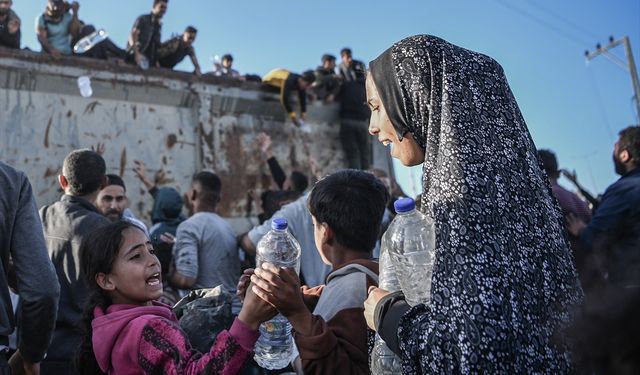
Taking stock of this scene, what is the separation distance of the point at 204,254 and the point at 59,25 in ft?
15.8

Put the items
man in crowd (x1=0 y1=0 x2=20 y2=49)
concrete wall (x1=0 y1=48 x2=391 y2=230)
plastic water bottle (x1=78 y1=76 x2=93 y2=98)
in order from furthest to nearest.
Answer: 1. man in crowd (x1=0 y1=0 x2=20 y2=49)
2. plastic water bottle (x1=78 y1=76 x2=93 y2=98)
3. concrete wall (x1=0 y1=48 x2=391 y2=230)

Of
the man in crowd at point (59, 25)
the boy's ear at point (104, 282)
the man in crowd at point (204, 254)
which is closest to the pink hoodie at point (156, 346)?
the boy's ear at point (104, 282)

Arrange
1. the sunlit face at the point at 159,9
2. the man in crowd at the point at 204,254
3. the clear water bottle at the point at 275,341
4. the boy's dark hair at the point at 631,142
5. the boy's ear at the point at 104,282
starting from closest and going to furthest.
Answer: the clear water bottle at the point at 275,341 < the boy's ear at the point at 104,282 < the boy's dark hair at the point at 631,142 < the man in crowd at the point at 204,254 < the sunlit face at the point at 159,9

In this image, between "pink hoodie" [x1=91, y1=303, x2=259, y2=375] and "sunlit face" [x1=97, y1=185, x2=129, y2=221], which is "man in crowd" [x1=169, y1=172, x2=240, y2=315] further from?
"pink hoodie" [x1=91, y1=303, x2=259, y2=375]

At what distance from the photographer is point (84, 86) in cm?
580

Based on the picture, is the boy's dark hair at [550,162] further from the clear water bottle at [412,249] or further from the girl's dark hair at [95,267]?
the girl's dark hair at [95,267]

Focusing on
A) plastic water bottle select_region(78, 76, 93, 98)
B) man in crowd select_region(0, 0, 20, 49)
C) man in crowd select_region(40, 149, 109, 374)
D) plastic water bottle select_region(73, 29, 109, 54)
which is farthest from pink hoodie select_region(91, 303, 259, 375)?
plastic water bottle select_region(73, 29, 109, 54)

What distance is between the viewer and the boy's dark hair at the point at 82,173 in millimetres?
3311

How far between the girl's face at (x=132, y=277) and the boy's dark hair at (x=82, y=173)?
4.14 ft

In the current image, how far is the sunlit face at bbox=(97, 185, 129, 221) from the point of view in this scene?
391 cm

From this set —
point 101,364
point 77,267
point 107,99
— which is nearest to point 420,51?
point 101,364

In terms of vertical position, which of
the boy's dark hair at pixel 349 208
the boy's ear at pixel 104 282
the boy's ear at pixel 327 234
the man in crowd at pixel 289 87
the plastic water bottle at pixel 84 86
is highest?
the man in crowd at pixel 289 87

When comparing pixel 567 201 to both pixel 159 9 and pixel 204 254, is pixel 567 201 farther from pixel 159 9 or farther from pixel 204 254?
pixel 159 9

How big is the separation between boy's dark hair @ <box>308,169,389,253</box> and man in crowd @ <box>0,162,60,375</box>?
1228 millimetres
